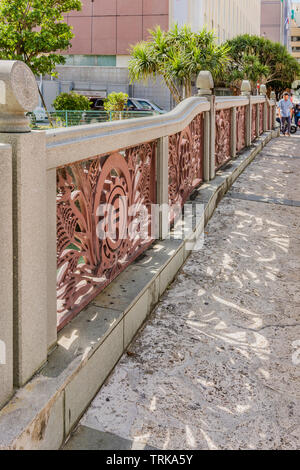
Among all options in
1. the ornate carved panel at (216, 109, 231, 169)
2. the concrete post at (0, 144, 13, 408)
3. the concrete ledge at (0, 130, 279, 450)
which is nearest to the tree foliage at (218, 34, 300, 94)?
the ornate carved panel at (216, 109, 231, 169)

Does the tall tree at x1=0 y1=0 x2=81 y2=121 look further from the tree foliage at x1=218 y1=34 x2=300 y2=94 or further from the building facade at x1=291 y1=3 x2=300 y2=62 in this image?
the building facade at x1=291 y1=3 x2=300 y2=62

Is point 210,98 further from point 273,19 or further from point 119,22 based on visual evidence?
point 273,19

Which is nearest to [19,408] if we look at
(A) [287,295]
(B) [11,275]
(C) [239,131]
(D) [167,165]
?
(B) [11,275]

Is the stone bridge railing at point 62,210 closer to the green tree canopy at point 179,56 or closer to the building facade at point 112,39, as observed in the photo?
the green tree canopy at point 179,56

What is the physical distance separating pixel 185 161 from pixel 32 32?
19.7m

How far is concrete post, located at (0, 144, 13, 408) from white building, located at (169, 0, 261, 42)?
79.8ft

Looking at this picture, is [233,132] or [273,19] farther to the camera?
[273,19]

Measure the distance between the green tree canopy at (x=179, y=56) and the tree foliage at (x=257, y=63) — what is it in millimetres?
10806

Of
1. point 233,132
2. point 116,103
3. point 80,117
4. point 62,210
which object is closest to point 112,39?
point 116,103

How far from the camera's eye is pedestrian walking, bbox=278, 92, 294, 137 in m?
18.8

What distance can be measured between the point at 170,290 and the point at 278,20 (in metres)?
91.8

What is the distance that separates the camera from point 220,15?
42281 millimetres

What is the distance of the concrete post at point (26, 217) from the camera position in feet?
7.40

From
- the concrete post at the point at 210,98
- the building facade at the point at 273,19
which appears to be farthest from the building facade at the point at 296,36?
the concrete post at the point at 210,98
